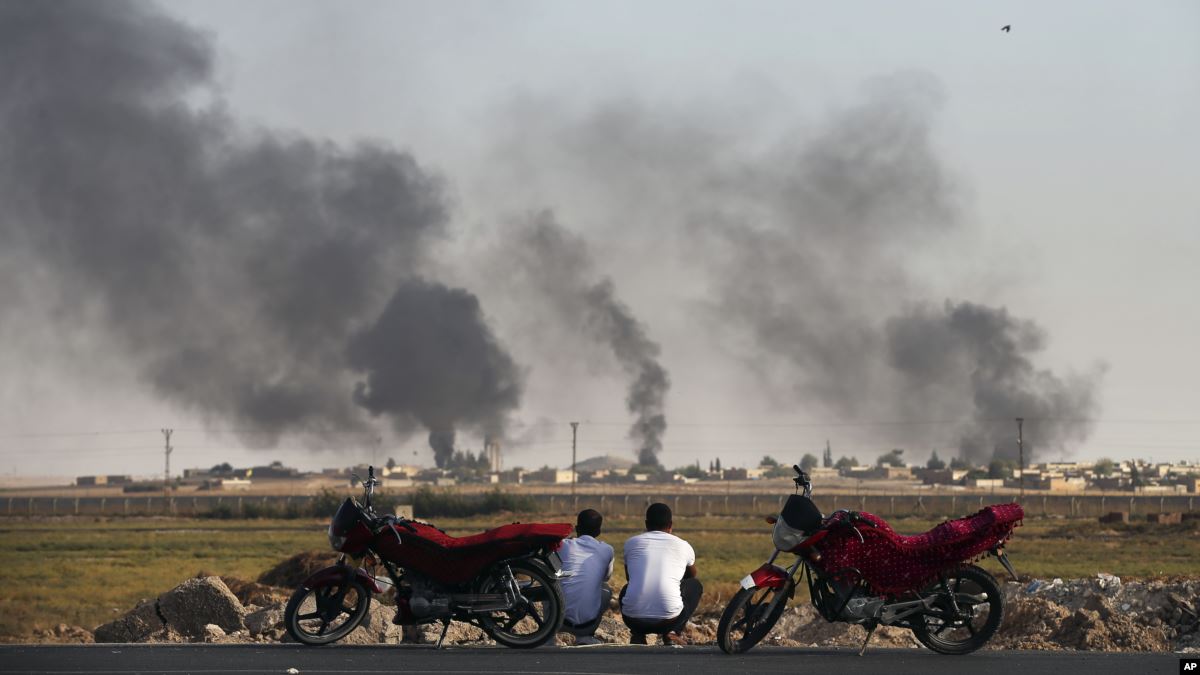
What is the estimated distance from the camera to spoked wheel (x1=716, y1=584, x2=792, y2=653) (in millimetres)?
12836

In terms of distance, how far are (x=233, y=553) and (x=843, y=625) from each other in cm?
5021

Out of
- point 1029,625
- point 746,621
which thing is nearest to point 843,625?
point 1029,625

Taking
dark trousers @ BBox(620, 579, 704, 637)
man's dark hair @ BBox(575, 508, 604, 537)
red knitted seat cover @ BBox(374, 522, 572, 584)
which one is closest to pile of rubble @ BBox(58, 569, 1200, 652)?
red knitted seat cover @ BBox(374, 522, 572, 584)

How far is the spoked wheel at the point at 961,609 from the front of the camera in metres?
12.9

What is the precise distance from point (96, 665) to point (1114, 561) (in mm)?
51613

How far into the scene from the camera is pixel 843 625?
18.6 meters

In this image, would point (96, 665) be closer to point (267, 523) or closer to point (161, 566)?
point (161, 566)

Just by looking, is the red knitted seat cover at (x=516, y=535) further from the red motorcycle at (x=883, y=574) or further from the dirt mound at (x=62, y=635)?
the dirt mound at (x=62, y=635)

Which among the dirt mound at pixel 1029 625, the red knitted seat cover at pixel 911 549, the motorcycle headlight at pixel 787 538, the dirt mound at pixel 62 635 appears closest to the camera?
the red knitted seat cover at pixel 911 549

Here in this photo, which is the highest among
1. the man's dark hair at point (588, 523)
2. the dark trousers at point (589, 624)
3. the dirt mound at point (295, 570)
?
the man's dark hair at point (588, 523)

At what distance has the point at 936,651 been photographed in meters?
13.1

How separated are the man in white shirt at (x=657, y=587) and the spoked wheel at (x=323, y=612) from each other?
103 inches

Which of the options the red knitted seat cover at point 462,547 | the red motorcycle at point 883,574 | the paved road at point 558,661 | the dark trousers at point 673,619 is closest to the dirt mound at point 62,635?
the paved road at point 558,661

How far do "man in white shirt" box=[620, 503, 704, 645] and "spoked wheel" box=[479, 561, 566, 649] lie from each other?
0.67 metres
